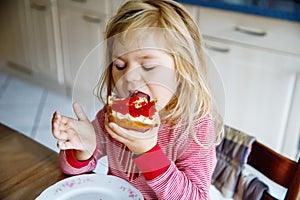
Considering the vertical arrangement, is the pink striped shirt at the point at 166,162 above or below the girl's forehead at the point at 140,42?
below

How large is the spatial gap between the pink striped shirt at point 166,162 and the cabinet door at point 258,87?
2.79ft

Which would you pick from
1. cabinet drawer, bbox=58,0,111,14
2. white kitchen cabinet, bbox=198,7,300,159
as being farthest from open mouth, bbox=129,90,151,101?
cabinet drawer, bbox=58,0,111,14

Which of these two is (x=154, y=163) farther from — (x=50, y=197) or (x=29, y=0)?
(x=29, y=0)

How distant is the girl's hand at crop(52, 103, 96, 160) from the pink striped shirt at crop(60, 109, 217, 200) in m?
0.01

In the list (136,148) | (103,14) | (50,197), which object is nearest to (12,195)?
(50,197)

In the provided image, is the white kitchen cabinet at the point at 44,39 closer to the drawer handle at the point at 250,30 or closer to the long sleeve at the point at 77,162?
the drawer handle at the point at 250,30

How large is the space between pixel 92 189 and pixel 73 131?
0.10 m

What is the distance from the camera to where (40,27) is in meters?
2.28

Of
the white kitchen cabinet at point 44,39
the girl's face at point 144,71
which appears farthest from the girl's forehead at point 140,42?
the white kitchen cabinet at point 44,39

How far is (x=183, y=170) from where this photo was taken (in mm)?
653

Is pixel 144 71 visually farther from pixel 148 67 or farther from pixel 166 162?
pixel 166 162

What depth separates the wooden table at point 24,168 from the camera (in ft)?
2.09

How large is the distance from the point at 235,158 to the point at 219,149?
0.16 feet

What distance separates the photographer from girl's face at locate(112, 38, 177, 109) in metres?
0.50
